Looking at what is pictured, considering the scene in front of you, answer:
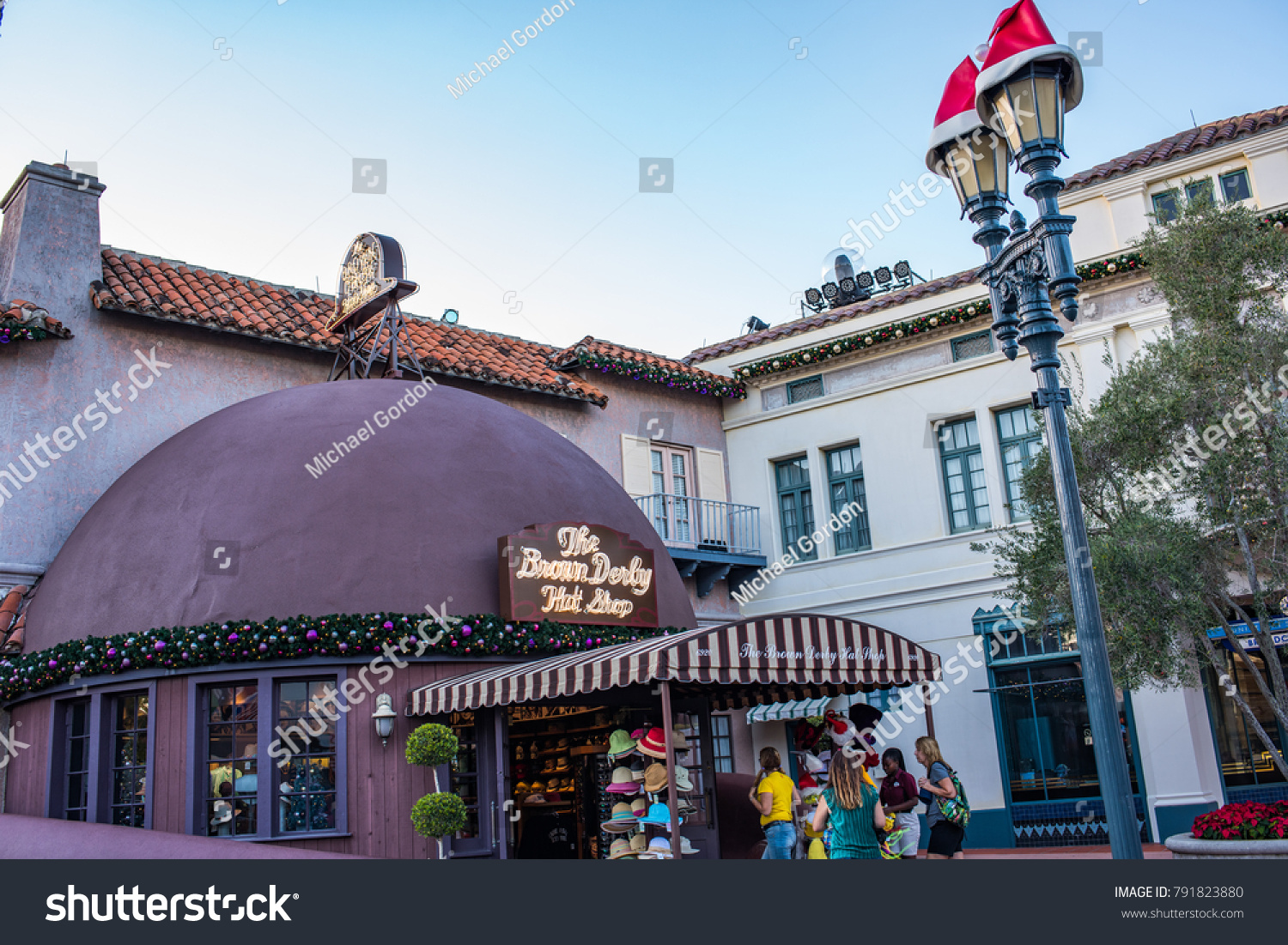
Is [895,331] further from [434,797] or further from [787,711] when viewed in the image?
[434,797]

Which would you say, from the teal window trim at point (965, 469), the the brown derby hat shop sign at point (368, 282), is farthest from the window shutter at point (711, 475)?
the the brown derby hat shop sign at point (368, 282)

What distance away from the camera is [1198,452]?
1120 cm

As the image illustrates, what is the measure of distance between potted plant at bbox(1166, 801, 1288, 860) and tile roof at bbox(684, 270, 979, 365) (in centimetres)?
1067

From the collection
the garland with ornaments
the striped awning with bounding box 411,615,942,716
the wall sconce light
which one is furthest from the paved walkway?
the garland with ornaments

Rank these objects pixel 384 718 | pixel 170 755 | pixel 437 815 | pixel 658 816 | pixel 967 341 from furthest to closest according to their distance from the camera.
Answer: pixel 967 341 → pixel 384 718 → pixel 170 755 → pixel 437 815 → pixel 658 816

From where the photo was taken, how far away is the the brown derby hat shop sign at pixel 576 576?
40.0ft

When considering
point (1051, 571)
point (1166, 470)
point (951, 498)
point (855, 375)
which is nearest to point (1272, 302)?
point (1166, 470)

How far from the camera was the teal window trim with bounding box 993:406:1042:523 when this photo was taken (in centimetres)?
1752

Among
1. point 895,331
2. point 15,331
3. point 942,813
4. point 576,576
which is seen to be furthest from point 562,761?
point 895,331

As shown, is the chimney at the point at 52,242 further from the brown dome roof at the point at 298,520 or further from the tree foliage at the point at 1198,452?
the tree foliage at the point at 1198,452

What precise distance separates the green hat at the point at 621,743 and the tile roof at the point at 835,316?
10.9 metres

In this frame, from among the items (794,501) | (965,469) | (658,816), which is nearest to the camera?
(658,816)

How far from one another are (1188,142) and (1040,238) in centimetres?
1155
